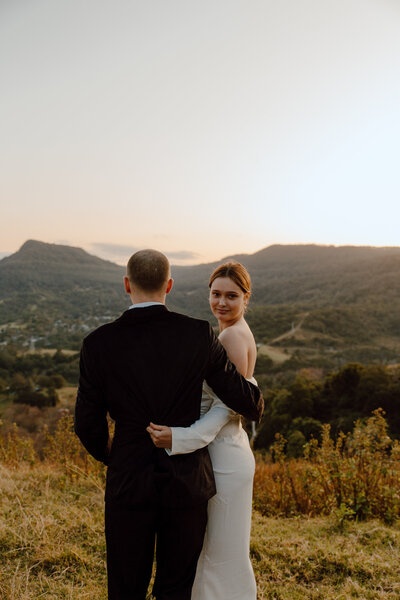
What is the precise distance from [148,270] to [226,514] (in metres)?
1.37

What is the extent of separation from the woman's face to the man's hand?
926 mm

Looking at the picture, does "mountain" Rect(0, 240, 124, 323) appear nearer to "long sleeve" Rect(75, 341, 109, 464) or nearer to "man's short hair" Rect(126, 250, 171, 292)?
"long sleeve" Rect(75, 341, 109, 464)

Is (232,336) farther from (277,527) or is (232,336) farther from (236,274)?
(277,527)

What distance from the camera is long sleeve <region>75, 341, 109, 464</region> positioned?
1.72 meters

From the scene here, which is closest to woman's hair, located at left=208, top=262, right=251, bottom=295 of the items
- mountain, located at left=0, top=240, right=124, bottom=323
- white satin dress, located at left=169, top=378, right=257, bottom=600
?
white satin dress, located at left=169, top=378, right=257, bottom=600

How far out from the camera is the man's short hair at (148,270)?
5.68ft

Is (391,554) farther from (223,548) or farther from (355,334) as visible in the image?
(355,334)

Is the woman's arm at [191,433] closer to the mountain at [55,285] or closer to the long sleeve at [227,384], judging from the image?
the long sleeve at [227,384]

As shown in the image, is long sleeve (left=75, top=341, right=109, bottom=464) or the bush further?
the bush

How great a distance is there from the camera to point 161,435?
64.6 inches

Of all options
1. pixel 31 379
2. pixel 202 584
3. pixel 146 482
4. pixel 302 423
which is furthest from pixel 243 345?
pixel 31 379

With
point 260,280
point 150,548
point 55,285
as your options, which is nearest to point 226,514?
point 150,548

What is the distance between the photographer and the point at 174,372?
1704mm

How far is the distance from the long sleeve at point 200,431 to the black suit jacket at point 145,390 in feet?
0.18
